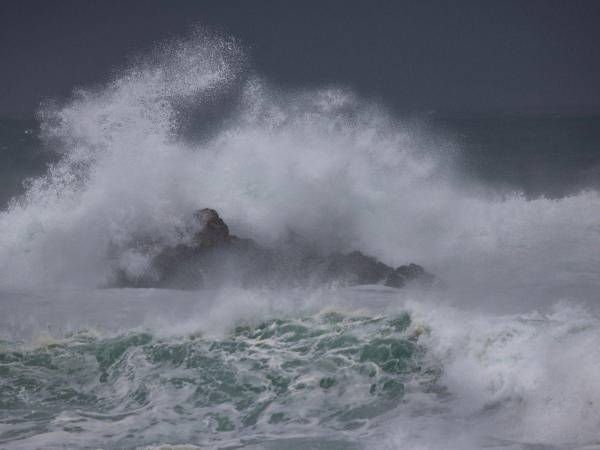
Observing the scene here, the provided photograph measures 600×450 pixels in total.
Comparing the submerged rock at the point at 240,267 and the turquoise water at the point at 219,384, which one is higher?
the submerged rock at the point at 240,267

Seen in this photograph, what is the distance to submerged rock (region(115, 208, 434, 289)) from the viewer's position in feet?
35.6

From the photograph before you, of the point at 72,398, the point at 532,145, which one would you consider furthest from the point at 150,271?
the point at 532,145

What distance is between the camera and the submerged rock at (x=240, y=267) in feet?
35.6

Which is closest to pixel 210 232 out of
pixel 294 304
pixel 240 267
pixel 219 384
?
pixel 240 267

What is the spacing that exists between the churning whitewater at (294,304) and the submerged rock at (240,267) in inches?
13.7

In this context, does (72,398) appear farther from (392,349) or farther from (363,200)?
(363,200)

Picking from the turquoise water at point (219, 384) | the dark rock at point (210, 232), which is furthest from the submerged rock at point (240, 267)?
the turquoise water at point (219, 384)

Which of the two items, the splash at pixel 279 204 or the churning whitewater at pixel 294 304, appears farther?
Answer: the splash at pixel 279 204

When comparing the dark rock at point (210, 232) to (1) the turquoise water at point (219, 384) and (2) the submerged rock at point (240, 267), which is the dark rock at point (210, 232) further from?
(1) the turquoise water at point (219, 384)

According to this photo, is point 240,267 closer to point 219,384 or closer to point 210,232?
point 210,232

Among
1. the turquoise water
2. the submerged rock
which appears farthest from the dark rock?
the turquoise water

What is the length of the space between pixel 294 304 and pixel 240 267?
7.02 ft

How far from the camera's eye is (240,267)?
1105cm

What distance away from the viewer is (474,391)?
641 centimetres
